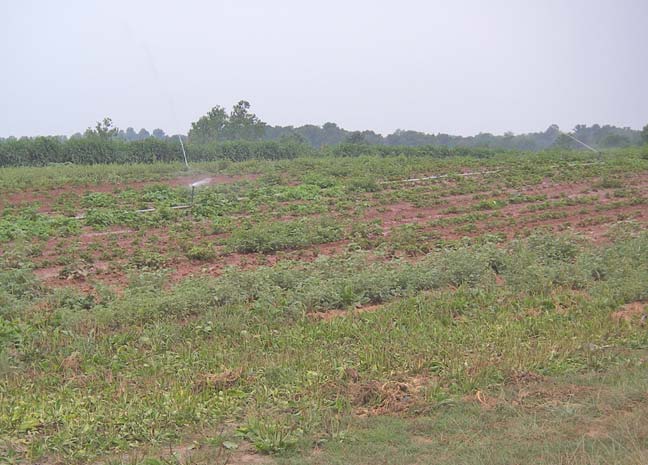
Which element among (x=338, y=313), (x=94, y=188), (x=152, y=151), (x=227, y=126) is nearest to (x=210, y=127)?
(x=227, y=126)

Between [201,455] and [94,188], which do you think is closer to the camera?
[201,455]

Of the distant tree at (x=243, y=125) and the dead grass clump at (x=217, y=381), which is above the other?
the distant tree at (x=243, y=125)

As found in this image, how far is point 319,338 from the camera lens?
5820 millimetres

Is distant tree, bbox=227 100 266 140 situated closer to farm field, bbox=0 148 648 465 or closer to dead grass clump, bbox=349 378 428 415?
farm field, bbox=0 148 648 465

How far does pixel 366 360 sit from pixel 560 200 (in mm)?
11189

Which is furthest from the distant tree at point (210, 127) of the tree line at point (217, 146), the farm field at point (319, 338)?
the farm field at point (319, 338)

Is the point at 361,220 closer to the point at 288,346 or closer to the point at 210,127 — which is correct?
Result: the point at 288,346

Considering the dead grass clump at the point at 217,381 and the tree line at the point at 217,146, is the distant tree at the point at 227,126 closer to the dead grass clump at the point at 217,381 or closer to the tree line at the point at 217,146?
the tree line at the point at 217,146

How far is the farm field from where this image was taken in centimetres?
387

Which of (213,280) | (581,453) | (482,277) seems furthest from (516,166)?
(581,453)

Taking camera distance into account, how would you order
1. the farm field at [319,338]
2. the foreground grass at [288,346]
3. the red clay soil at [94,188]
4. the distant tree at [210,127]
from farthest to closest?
the distant tree at [210,127], the red clay soil at [94,188], the foreground grass at [288,346], the farm field at [319,338]

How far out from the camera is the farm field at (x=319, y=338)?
3.87m

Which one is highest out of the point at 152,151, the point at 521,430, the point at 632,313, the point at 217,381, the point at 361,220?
the point at 152,151

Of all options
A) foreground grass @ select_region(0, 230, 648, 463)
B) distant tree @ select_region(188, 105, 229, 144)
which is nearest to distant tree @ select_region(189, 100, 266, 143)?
distant tree @ select_region(188, 105, 229, 144)
